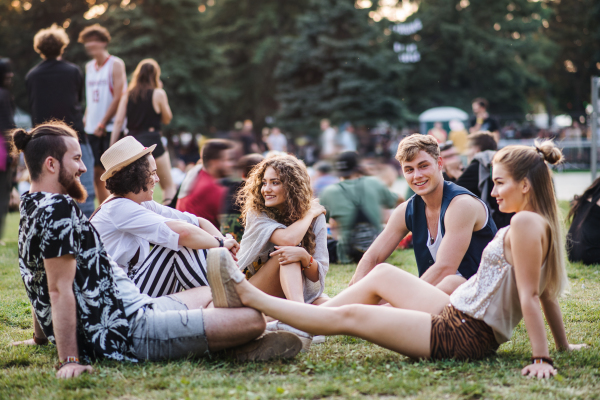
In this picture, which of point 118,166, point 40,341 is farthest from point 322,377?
point 40,341

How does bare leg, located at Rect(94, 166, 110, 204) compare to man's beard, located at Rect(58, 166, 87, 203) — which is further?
bare leg, located at Rect(94, 166, 110, 204)

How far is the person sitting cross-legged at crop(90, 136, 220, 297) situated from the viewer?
11.7 feet

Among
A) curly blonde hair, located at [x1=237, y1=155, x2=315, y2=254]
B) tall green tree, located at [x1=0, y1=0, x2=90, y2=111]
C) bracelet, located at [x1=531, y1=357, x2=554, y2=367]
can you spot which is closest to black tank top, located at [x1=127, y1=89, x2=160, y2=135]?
curly blonde hair, located at [x1=237, y1=155, x2=315, y2=254]

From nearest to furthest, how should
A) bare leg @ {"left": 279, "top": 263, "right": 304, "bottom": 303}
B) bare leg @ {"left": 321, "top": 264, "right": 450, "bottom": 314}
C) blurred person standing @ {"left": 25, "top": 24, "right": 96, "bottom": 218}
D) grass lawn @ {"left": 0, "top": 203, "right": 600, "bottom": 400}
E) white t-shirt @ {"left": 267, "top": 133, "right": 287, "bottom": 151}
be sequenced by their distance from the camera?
grass lawn @ {"left": 0, "top": 203, "right": 600, "bottom": 400} → bare leg @ {"left": 321, "top": 264, "right": 450, "bottom": 314} → bare leg @ {"left": 279, "top": 263, "right": 304, "bottom": 303} → blurred person standing @ {"left": 25, "top": 24, "right": 96, "bottom": 218} → white t-shirt @ {"left": 267, "top": 133, "right": 287, "bottom": 151}

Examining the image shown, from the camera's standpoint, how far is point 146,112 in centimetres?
718

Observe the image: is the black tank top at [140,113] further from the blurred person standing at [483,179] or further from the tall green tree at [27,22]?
the tall green tree at [27,22]

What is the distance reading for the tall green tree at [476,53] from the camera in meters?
35.4

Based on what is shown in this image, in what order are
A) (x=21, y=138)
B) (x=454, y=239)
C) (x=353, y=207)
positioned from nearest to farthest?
(x=21, y=138)
(x=454, y=239)
(x=353, y=207)

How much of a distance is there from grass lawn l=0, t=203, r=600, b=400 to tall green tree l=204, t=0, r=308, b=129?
101ft

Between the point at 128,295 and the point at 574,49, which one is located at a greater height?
the point at 574,49

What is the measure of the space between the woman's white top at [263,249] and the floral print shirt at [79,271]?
1183mm

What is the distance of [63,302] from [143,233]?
2.44 ft

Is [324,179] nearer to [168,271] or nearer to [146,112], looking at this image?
[146,112]

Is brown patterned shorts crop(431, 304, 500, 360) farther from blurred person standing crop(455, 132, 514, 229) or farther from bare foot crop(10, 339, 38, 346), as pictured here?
blurred person standing crop(455, 132, 514, 229)
